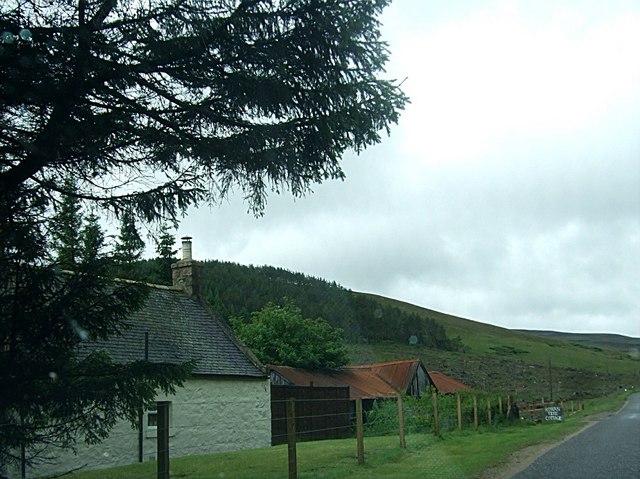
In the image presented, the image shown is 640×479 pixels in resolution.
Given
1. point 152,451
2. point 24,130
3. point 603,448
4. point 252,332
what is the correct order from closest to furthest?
point 24,130
point 603,448
point 152,451
point 252,332

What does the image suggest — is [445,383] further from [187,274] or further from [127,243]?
[127,243]

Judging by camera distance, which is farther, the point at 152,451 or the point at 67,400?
the point at 152,451

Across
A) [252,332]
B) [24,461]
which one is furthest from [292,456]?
[252,332]

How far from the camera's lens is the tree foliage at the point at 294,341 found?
142 feet

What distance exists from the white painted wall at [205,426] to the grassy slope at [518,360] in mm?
26445

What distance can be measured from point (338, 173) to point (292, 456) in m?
4.38

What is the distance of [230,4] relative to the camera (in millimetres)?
8727

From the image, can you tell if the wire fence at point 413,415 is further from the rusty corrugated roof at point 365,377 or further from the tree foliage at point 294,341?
the tree foliage at point 294,341

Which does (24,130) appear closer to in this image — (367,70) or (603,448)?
(367,70)

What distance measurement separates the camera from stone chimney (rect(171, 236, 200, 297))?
88.6 ft

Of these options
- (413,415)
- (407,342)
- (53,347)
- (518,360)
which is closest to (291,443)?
(53,347)

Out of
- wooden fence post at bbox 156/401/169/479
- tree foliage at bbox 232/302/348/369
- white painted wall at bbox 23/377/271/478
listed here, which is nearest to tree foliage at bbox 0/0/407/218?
wooden fence post at bbox 156/401/169/479

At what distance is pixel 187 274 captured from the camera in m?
27.2

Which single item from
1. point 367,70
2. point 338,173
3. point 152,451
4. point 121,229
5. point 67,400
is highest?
point 367,70
